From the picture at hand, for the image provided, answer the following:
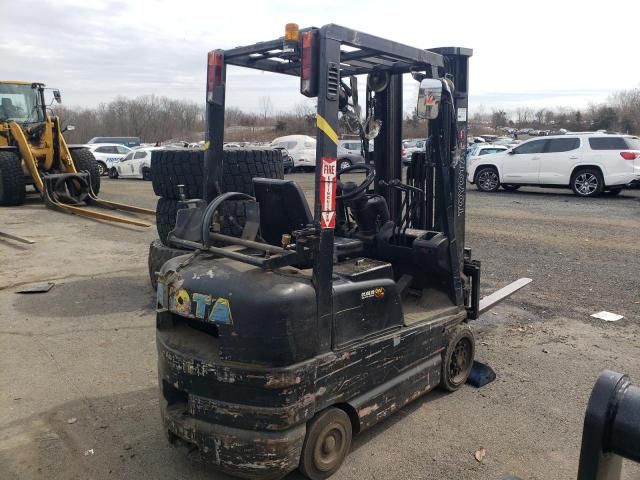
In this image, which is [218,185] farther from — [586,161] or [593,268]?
[586,161]

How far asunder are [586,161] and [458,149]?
1337 cm

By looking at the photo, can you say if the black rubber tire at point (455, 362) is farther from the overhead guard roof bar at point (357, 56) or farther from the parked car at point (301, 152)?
the parked car at point (301, 152)

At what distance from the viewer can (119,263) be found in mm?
8742

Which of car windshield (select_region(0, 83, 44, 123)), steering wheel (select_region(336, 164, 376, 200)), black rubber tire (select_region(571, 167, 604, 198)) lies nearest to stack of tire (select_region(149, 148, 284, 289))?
steering wheel (select_region(336, 164, 376, 200))

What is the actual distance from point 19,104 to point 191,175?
504 inches

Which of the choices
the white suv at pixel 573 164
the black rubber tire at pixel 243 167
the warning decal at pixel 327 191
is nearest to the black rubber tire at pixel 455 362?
the warning decal at pixel 327 191

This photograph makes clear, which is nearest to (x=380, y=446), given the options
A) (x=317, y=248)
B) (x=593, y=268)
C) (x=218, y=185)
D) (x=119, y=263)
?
(x=317, y=248)

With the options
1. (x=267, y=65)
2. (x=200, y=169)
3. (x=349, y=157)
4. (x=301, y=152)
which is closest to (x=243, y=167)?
(x=200, y=169)

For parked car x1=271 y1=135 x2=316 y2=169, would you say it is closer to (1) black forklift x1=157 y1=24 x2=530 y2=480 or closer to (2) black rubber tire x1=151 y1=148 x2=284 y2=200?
(2) black rubber tire x1=151 y1=148 x2=284 y2=200

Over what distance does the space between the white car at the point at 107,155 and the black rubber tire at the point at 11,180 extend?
1305 cm

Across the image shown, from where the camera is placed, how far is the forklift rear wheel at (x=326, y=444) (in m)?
3.14

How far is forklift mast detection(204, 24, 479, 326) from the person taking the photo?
303 cm

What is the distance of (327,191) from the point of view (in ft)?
9.96

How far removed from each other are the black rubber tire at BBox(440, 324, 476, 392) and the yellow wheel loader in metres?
10.9
